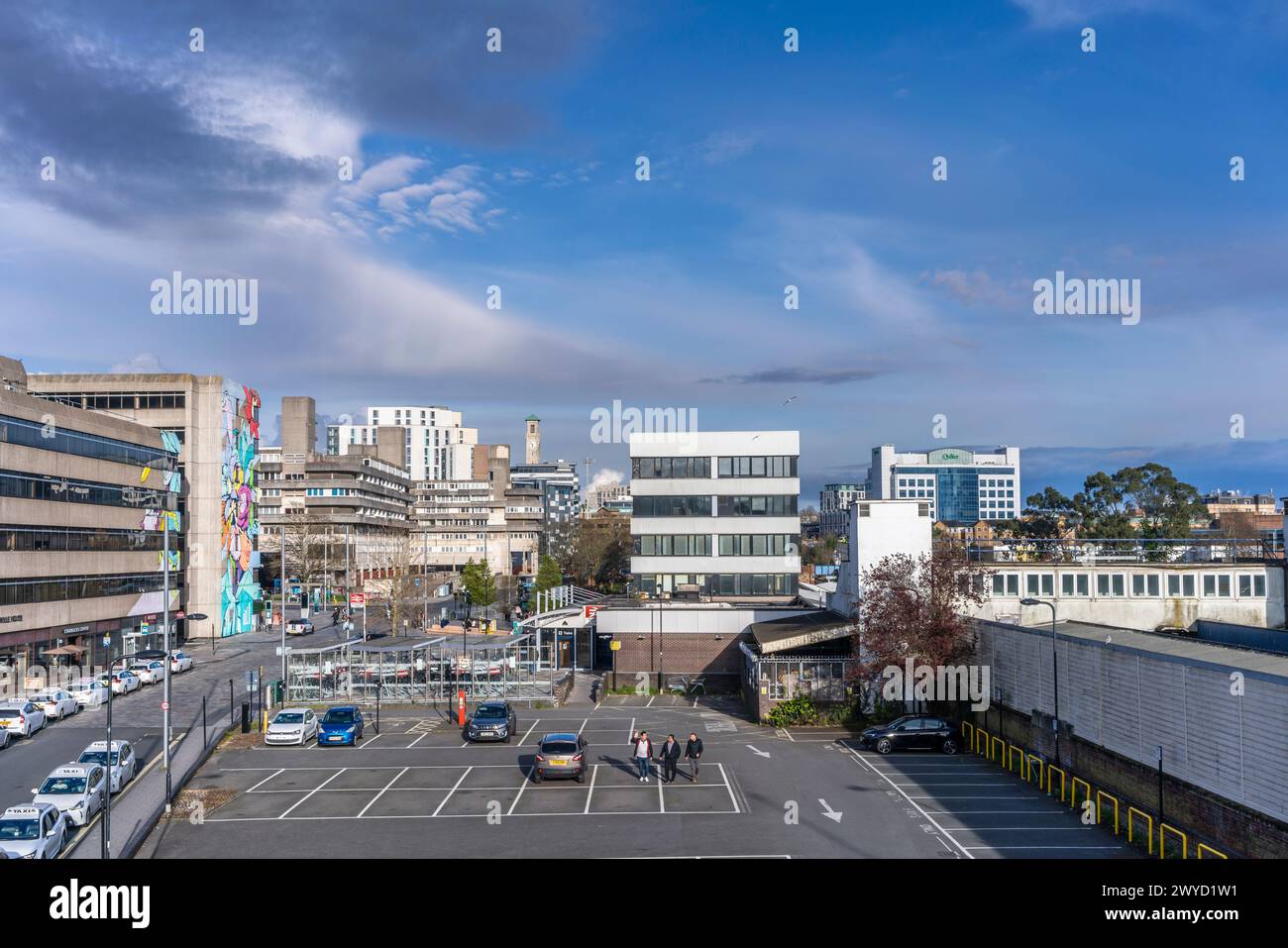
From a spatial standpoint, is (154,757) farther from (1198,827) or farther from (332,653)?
(1198,827)

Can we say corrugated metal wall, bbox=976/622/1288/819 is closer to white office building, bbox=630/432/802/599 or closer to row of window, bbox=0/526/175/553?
white office building, bbox=630/432/802/599

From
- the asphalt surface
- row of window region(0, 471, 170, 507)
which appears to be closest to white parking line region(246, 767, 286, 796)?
the asphalt surface

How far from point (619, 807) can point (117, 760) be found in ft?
44.1

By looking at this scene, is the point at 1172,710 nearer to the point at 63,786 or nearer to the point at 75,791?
the point at 75,791

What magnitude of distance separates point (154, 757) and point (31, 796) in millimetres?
5222

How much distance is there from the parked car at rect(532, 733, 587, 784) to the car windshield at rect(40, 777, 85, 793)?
35.4ft

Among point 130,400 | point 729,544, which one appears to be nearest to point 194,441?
point 130,400

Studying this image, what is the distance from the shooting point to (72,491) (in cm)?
5262

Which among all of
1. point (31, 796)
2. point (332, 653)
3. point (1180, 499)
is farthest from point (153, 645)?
point (1180, 499)

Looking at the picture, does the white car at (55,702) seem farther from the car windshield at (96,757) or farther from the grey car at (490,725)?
the grey car at (490,725)

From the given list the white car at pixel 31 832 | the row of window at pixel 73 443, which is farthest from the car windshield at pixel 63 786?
the row of window at pixel 73 443

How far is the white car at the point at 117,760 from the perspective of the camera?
82.7ft

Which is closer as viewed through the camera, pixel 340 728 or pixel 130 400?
pixel 340 728

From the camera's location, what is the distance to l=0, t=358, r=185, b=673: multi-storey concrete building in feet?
155
